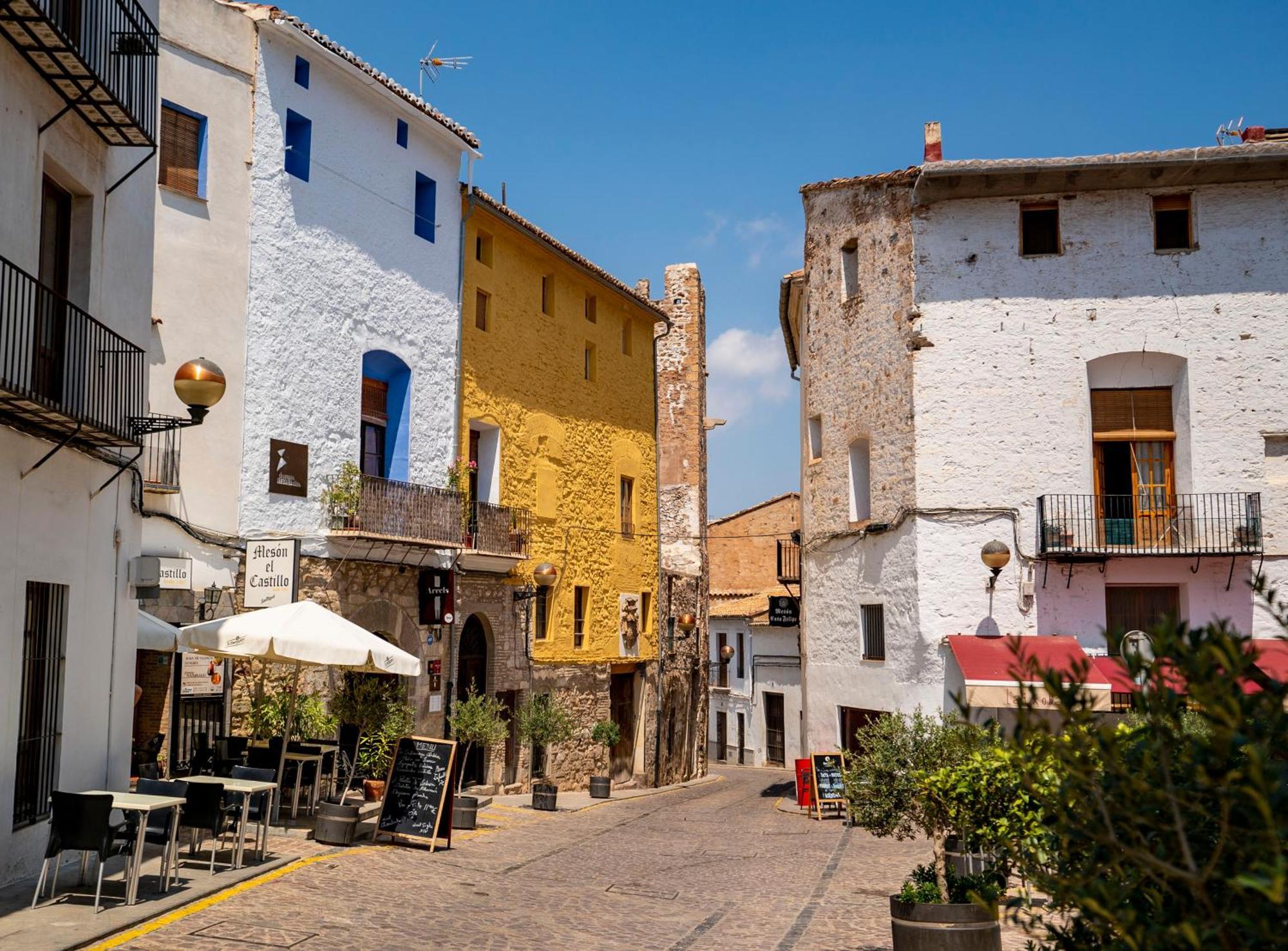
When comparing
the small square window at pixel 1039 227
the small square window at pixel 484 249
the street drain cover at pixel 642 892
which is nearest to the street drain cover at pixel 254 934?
the street drain cover at pixel 642 892

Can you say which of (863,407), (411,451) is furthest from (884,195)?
(411,451)

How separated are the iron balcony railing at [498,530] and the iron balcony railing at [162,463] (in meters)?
6.55

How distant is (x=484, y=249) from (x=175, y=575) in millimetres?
10683

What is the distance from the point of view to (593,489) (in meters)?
29.2

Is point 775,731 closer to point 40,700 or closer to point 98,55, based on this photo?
point 40,700

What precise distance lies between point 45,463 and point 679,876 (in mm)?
7820

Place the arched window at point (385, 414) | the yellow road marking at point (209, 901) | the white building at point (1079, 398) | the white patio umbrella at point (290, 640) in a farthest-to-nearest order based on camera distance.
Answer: the arched window at point (385, 414) < the white building at point (1079, 398) < the white patio umbrella at point (290, 640) < the yellow road marking at point (209, 901)

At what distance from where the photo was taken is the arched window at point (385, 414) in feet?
72.3

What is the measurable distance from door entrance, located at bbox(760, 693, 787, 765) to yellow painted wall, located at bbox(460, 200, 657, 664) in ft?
53.2

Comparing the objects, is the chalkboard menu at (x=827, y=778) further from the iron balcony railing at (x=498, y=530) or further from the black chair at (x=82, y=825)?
the black chair at (x=82, y=825)

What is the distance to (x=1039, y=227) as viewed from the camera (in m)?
22.3

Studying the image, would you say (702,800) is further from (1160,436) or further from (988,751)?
(988,751)

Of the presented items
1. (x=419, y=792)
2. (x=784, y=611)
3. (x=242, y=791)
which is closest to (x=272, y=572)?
(x=419, y=792)

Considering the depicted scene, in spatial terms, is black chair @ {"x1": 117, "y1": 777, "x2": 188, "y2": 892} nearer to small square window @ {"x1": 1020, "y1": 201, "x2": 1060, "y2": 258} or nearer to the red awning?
the red awning
